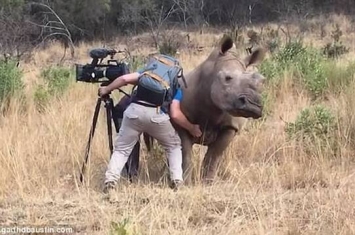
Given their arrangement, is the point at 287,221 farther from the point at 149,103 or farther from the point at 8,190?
the point at 8,190

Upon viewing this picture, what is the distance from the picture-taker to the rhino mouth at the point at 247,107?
17.5ft

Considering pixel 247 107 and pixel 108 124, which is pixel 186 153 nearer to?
pixel 108 124

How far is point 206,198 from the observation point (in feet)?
16.9

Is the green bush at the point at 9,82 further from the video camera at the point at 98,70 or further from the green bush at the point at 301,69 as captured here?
the green bush at the point at 301,69

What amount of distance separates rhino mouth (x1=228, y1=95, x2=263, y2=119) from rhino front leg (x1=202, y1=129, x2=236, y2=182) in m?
0.57

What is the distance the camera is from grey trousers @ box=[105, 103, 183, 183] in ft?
18.4

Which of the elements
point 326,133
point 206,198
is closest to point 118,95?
point 326,133

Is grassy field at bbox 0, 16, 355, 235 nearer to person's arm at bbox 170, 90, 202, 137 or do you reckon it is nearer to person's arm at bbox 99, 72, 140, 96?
person's arm at bbox 170, 90, 202, 137

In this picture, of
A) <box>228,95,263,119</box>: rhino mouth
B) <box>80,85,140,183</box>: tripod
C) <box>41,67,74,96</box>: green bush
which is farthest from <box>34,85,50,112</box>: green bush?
<box>228,95,263,119</box>: rhino mouth

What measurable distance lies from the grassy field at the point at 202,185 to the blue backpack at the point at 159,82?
0.70 m

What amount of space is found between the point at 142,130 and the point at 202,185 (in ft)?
2.13

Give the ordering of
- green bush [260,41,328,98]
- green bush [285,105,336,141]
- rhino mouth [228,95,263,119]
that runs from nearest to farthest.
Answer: rhino mouth [228,95,263,119] < green bush [285,105,336,141] < green bush [260,41,328,98]
